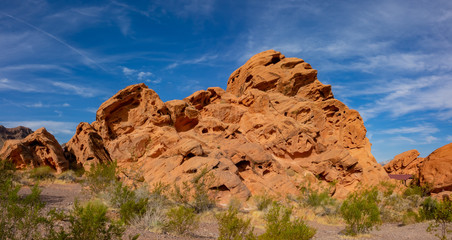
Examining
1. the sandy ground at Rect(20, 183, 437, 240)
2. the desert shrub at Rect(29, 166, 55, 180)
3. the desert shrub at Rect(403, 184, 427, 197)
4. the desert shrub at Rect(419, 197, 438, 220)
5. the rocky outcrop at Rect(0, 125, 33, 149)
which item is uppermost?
the rocky outcrop at Rect(0, 125, 33, 149)

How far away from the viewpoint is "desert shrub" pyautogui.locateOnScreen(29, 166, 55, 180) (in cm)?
2191

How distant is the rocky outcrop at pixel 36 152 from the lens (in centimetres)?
2392

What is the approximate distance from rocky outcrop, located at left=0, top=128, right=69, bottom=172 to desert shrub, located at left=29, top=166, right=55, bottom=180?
3.79 feet

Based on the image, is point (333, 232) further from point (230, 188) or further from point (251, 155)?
point (251, 155)

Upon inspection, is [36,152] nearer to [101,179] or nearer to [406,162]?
[101,179]

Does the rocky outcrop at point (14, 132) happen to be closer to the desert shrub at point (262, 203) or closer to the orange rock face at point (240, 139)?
the orange rock face at point (240, 139)

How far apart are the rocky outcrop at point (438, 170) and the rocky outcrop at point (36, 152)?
99.2 ft

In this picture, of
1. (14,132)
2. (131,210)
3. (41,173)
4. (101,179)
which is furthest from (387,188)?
(14,132)

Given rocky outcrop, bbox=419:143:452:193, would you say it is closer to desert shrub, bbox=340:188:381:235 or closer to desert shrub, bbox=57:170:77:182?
desert shrub, bbox=340:188:381:235

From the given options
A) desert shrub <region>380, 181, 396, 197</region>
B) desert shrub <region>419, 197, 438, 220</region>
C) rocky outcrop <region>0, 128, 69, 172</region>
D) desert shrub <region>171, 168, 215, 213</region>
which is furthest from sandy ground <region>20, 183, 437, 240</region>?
rocky outcrop <region>0, 128, 69, 172</region>

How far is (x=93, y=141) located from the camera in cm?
2542

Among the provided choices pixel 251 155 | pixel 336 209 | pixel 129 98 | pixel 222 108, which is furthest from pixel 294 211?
pixel 129 98

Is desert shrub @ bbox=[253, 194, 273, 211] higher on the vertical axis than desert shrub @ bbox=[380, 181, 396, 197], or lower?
lower

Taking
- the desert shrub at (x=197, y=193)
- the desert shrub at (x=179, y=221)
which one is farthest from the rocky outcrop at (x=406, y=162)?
the desert shrub at (x=179, y=221)
